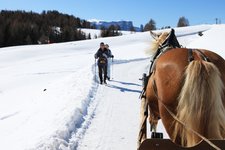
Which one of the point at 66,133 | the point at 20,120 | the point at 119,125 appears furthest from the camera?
the point at 20,120

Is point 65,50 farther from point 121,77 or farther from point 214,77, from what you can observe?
point 214,77

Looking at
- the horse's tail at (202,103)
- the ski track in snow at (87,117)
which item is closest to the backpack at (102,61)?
the ski track in snow at (87,117)

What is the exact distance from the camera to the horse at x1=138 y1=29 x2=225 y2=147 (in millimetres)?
3879

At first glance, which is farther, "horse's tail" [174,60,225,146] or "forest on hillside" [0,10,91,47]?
"forest on hillside" [0,10,91,47]

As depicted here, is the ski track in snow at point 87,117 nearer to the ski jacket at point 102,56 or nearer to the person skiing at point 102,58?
the person skiing at point 102,58

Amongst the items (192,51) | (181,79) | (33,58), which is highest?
(192,51)

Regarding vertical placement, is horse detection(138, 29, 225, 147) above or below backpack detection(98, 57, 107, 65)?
above

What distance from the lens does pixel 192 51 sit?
14.5 feet

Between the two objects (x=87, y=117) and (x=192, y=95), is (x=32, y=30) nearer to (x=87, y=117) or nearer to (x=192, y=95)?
(x=87, y=117)

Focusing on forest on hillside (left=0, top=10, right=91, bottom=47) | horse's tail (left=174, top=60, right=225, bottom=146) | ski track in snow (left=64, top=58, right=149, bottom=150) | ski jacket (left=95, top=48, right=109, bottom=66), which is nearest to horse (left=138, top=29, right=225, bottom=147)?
horse's tail (left=174, top=60, right=225, bottom=146)

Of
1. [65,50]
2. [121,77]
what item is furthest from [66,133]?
[65,50]

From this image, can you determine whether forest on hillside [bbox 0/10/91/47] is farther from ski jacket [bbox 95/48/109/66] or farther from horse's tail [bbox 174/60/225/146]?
horse's tail [bbox 174/60/225/146]

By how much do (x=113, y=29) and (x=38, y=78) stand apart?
9169 centimetres

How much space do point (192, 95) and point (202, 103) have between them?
13cm
